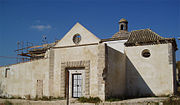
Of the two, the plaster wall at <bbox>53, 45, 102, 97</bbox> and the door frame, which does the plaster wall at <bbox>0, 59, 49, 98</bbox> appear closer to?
the plaster wall at <bbox>53, 45, 102, 97</bbox>

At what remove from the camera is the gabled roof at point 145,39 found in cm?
1697

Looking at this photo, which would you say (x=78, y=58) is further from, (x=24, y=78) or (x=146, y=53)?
(x=146, y=53)

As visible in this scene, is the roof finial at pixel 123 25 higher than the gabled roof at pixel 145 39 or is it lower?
higher

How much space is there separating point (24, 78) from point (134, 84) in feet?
30.7

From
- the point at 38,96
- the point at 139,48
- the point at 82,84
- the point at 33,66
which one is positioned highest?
the point at 139,48

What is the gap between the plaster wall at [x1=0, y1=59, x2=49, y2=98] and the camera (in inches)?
656

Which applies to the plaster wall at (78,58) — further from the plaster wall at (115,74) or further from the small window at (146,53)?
the small window at (146,53)

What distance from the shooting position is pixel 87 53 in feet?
48.6

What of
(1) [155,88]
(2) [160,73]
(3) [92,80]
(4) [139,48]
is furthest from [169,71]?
(3) [92,80]

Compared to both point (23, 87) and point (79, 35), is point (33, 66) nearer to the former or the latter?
point (23, 87)

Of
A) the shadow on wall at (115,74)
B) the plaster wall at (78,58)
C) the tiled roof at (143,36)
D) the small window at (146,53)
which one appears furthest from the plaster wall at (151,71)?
the plaster wall at (78,58)

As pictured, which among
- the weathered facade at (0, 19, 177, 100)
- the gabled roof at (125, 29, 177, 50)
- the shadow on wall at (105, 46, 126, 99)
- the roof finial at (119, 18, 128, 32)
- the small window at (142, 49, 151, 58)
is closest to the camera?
the shadow on wall at (105, 46, 126, 99)

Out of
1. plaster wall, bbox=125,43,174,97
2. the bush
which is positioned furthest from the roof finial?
the bush

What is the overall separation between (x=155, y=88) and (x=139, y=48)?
356 cm
